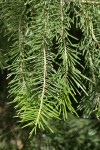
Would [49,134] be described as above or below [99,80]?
below

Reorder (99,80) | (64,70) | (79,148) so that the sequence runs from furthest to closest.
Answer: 1. (79,148)
2. (99,80)
3. (64,70)

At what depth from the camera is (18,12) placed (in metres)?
0.89

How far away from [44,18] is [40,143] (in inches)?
47.6

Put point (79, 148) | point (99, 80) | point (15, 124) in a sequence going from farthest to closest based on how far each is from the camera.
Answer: point (15, 124)
point (79, 148)
point (99, 80)

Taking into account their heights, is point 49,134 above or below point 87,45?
below

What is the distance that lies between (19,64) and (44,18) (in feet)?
0.48

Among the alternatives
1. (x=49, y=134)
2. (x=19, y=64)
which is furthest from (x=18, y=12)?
(x=49, y=134)

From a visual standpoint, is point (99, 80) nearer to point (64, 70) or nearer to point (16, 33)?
point (64, 70)

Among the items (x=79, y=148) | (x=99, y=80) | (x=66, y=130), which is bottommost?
(x=79, y=148)

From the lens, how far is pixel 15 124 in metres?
2.04

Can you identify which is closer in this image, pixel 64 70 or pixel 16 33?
pixel 64 70

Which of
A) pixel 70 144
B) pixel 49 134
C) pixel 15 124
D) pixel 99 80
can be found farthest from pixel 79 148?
pixel 99 80

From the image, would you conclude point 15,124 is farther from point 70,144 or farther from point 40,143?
point 70,144

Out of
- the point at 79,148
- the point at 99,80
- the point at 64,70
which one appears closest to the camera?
the point at 64,70
